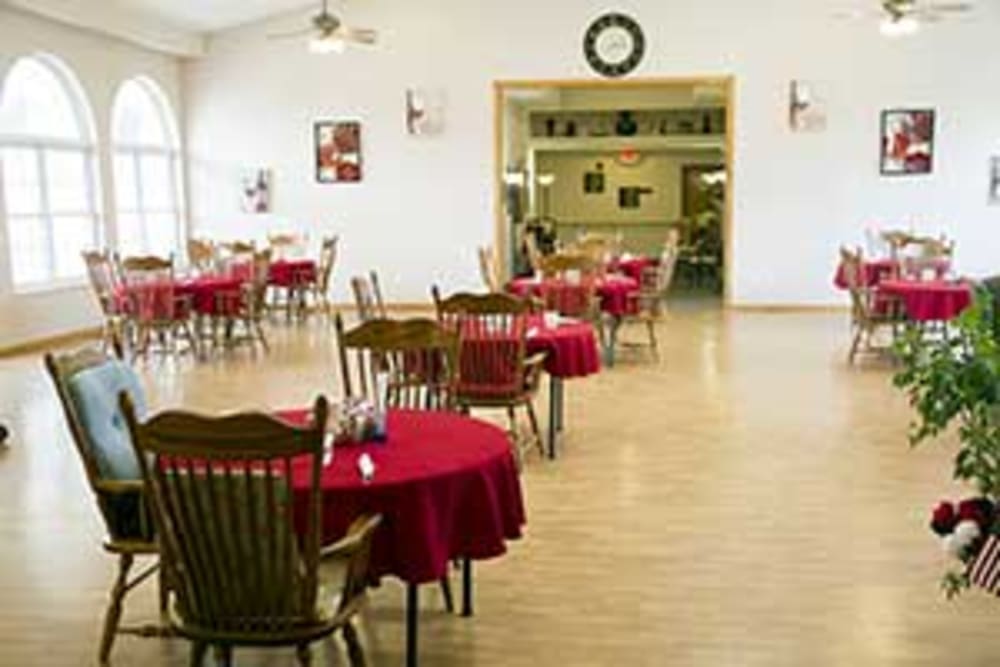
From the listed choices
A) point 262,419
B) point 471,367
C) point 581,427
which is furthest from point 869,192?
point 262,419

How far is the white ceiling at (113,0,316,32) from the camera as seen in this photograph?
37.0ft

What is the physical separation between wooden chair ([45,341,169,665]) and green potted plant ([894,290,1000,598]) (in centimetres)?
225

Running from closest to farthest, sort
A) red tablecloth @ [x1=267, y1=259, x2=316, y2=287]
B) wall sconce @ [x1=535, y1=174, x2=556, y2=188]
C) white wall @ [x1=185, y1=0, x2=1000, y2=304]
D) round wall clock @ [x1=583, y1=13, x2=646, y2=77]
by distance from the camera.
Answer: red tablecloth @ [x1=267, y1=259, x2=316, y2=287] → white wall @ [x1=185, y1=0, x2=1000, y2=304] → round wall clock @ [x1=583, y1=13, x2=646, y2=77] → wall sconce @ [x1=535, y1=174, x2=556, y2=188]

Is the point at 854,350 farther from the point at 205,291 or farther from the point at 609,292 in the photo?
the point at 205,291

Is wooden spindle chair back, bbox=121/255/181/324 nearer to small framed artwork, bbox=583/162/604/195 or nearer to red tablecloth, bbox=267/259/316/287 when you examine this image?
red tablecloth, bbox=267/259/316/287

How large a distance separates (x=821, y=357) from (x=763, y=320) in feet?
8.66

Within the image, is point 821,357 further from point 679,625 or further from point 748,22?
point 679,625

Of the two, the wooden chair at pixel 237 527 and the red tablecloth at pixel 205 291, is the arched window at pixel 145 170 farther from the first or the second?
the wooden chair at pixel 237 527

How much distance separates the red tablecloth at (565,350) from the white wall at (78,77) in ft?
20.2

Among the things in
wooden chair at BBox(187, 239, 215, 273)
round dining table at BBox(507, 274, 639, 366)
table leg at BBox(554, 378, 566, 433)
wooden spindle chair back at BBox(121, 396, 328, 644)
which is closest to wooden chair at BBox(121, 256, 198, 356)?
wooden chair at BBox(187, 239, 215, 273)

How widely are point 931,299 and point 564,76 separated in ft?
18.9

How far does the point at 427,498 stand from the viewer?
279 centimetres

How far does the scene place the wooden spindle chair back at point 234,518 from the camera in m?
2.39

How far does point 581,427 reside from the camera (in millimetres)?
A: 6441
